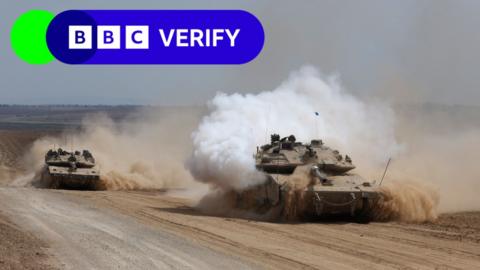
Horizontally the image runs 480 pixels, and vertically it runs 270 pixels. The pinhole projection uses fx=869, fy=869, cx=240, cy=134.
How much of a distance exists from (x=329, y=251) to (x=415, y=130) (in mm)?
31982

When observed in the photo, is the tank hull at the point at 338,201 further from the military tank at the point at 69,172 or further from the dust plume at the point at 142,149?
the dust plume at the point at 142,149

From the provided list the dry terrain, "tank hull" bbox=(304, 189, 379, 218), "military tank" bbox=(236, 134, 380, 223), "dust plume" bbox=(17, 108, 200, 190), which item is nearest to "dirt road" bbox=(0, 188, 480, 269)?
the dry terrain

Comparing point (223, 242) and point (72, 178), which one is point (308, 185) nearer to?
point (223, 242)

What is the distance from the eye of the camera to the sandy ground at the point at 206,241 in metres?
14.7

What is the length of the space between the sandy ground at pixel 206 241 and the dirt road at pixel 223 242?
0.02 m

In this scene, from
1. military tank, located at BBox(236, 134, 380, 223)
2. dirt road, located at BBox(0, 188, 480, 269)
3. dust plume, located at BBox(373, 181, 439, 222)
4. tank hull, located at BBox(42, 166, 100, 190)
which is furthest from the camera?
tank hull, located at BBox(42, 166, 100, 190)

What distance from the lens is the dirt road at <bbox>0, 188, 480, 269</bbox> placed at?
14898 mm

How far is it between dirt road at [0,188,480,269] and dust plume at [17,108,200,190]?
15.5m

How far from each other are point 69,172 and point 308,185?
54.7ft

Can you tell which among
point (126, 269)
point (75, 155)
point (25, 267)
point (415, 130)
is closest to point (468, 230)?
point (126, 269)

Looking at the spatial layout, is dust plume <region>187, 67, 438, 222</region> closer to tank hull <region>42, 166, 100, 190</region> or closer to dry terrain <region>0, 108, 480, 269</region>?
dry terrain <region>0, 108, 480, 269</region>

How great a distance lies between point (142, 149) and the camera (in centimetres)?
5097

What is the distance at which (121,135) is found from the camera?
55.1 m

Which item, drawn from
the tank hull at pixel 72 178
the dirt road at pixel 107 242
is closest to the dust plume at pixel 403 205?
the dirt road at pixel 107 242
